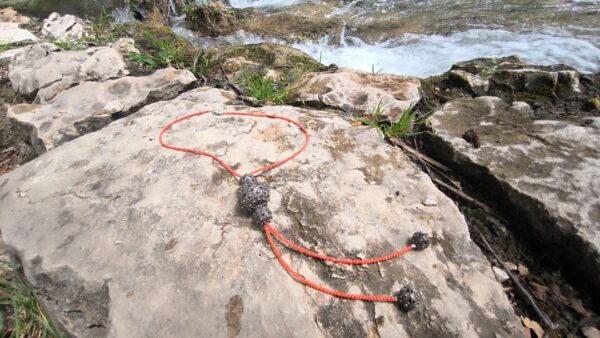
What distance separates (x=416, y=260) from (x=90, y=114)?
292 centimetres

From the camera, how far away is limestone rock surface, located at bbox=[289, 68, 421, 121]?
2.95 meters

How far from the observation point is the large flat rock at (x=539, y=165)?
1765mm

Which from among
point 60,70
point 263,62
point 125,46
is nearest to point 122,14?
point 125,46

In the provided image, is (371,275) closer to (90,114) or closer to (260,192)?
(260,192)

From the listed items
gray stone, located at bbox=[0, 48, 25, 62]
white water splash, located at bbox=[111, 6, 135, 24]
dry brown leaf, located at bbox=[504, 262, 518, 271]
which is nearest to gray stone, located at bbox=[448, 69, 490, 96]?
dry brown leaf, located at bbox=[504, 262, 518, 271]

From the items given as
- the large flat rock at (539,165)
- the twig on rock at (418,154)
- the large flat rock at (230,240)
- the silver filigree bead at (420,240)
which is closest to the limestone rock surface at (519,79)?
the large flat rock at (539,165)

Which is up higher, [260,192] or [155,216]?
[260,192]

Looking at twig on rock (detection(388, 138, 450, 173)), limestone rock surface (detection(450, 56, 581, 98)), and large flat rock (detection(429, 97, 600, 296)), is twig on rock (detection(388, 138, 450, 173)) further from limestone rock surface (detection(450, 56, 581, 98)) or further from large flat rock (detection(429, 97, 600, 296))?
limestone rock surface (detection(450, 56, 581, 98))

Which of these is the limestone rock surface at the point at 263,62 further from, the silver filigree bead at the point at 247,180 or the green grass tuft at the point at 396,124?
the silver filigree bead at the point at 247,180

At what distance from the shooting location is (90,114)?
2.91m

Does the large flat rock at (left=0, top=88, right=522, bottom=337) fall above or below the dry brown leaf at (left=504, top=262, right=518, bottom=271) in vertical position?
above

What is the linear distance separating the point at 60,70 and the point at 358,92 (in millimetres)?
3147

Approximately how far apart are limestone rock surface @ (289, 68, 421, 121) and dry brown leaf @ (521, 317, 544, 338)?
5.58 feet

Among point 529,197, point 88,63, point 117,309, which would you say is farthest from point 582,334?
point 88,63
